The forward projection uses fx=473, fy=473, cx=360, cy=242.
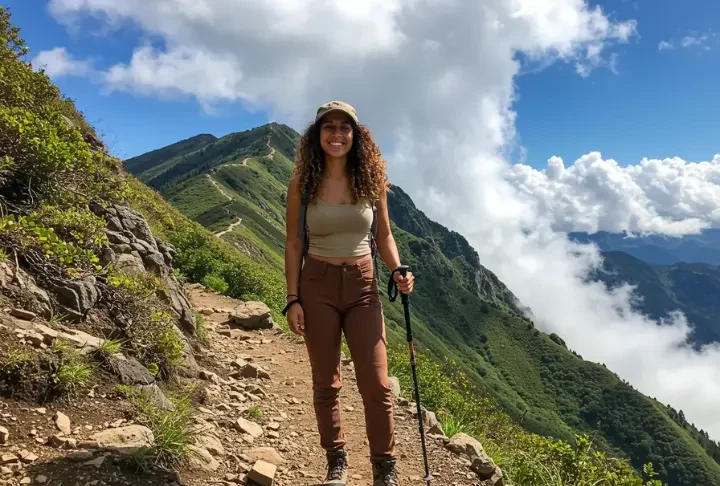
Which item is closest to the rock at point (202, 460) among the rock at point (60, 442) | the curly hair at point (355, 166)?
the rock at point (60, 442)

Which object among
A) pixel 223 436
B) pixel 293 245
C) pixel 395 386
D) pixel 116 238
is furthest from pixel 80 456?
pixel 395 386

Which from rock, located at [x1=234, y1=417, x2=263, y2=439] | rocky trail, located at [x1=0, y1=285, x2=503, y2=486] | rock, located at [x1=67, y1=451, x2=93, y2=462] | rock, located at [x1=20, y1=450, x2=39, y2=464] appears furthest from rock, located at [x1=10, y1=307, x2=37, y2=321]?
rock, located at [x1=234, y1=417, x2=263, y2=439]

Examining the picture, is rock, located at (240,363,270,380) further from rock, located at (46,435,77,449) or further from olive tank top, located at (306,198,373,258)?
olive tank top, located at (306,198,373,258)

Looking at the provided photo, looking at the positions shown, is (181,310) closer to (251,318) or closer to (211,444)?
(251,318)

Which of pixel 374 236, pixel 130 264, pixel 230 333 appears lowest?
pixel 230 333

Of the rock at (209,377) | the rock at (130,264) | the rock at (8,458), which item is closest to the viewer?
the rock at (8,458)

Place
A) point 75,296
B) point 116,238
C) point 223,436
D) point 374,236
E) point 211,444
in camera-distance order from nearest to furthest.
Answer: point 374,236 → point 211,444 → point 223,436 → point 75,296 → point 116,238

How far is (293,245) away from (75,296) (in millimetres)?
3130

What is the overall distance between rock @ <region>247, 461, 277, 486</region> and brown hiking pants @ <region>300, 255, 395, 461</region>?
1.04 meters

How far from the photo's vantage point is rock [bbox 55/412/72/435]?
4.09m

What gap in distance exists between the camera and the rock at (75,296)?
5520 mm

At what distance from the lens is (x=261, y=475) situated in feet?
15.2

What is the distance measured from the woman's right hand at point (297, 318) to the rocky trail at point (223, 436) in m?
1.63

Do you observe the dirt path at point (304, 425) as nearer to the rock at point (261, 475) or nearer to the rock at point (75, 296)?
the rock at point (261, 475)
